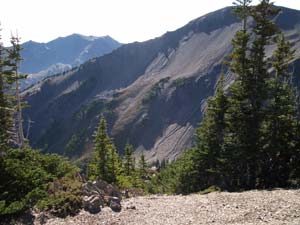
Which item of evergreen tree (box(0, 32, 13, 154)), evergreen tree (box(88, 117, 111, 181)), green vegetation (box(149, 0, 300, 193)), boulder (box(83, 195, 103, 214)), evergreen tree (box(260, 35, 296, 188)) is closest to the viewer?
boulder (box(83, 195, 103, 214))

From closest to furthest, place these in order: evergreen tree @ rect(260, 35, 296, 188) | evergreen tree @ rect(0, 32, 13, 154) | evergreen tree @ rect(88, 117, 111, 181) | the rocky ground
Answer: the rocky ground
evergreen tree @ rect(0, 32, 13, 154)
evergreen tree @ rect(260, 35, 296, 188)
evergreen tree @ rect(88, 117, 111, 181)

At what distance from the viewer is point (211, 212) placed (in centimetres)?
1714

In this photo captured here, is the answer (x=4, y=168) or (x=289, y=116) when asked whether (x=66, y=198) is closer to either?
(x=4, y=168)

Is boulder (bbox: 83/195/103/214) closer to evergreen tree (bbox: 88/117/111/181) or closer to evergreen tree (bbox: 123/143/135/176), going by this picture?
evergreen tree (bbox: 88/117/111/181)

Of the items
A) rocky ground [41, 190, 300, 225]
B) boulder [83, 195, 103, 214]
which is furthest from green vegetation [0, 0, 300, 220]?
rocky ground [41, 190, 300, 225]

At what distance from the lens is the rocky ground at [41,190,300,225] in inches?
605

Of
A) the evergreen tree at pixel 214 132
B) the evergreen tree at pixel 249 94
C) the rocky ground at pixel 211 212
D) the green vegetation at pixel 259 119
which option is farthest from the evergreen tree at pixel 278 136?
the rocky ground at pixel 211 212

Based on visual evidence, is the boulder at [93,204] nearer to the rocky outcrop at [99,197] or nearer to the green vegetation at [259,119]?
the rocky outcrop at [99,197]

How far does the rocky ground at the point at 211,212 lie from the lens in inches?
605

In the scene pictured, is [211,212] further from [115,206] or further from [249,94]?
[249,94]

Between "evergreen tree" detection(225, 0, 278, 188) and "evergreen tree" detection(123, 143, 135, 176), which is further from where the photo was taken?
"evergreen tree" detection(123, 143, 135, 176)

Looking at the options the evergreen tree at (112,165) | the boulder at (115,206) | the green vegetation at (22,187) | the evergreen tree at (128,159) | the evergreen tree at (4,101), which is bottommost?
the evergreen tree at (128,159)

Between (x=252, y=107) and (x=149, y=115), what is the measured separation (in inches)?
6735

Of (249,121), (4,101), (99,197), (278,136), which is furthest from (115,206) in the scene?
(278,136)
